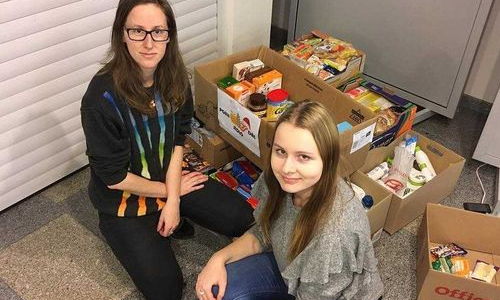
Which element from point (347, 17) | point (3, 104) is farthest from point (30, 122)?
point (347, 17)

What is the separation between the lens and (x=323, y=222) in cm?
110

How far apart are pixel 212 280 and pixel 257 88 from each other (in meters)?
0.82

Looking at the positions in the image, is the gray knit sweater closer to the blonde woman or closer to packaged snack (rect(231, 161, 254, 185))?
the blonde woman

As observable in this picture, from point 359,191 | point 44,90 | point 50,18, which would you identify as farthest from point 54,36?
point 359,191

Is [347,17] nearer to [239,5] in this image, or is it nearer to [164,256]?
[239,5]

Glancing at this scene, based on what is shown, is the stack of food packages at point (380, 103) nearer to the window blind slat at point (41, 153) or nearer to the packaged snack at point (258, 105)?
the packaged snack at point (258, 105)

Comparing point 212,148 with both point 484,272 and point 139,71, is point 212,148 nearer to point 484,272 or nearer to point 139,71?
point 139,71

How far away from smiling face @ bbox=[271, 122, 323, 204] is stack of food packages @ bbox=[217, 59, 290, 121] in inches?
26.2

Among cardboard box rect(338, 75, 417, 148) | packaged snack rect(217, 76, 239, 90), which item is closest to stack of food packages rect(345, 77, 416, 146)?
cardboard box rect(338, 75, 417, 148)

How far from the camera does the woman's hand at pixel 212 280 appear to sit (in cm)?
129

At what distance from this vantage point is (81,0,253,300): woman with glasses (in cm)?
129

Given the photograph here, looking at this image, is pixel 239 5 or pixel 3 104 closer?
pixel 3 104

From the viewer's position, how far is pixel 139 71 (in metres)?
1.36

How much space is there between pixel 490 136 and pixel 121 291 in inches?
60.8
